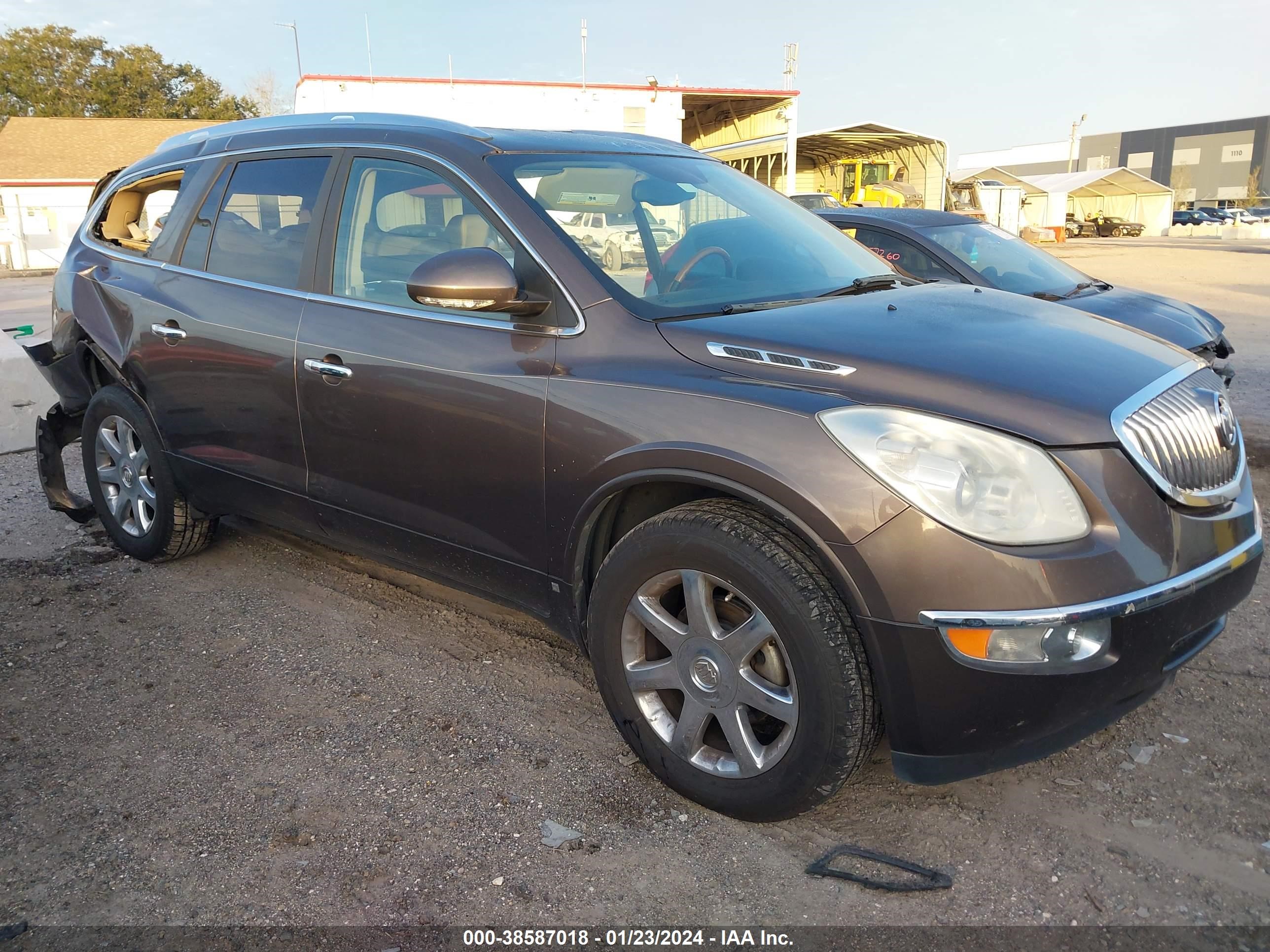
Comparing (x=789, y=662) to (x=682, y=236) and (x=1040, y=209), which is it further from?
(x=1040, y=209)

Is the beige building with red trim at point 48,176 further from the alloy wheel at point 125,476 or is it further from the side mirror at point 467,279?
the side mirror at point 467,279

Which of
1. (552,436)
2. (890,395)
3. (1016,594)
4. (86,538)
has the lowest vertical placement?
(86,538)

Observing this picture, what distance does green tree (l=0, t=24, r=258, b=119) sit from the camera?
53031 millimetres

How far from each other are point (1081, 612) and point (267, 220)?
3179 millimetres

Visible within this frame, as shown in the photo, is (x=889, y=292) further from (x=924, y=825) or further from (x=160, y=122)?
(x=160, y=122)

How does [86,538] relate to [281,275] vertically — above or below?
below

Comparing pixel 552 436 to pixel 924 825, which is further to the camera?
pixel 552 436

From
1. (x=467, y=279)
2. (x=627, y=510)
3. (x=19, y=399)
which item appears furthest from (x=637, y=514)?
(x=19, y=399)

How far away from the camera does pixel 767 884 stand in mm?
2416

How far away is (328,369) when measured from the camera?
11.1ft

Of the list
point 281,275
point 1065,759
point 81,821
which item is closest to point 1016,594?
point 1065,759

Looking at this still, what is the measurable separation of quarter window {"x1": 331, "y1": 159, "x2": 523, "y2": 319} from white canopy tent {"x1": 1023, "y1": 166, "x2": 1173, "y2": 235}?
58.7m

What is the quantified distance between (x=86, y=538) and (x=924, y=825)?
446cm

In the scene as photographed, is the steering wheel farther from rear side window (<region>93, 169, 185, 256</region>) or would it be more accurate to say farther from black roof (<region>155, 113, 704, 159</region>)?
rear side window (<region>93, 169, 185, 256</region>)
